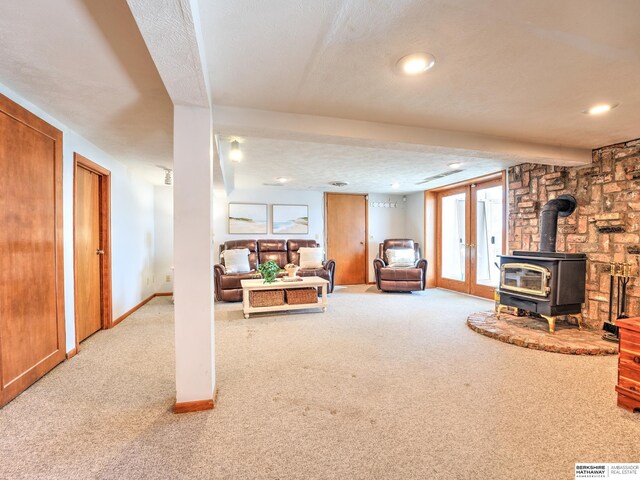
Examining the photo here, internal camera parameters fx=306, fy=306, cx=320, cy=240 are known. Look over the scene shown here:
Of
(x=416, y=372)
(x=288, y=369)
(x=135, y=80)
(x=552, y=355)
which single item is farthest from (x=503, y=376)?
(x=135, y=80)

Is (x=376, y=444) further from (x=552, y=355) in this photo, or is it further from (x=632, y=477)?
(x=552, y=355)

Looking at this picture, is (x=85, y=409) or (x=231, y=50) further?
(x=85, y=409)

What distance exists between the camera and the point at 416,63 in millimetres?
1703

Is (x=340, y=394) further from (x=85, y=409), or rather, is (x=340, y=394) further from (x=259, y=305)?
(x=259, y=305)

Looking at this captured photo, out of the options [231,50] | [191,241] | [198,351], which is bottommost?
[198,351]

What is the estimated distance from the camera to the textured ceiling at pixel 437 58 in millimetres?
1318

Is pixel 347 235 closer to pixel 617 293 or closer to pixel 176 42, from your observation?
pixel 617 293

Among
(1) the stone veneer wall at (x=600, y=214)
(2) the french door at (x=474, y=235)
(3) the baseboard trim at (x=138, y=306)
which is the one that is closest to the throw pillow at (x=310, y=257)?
(3) the baseboard trim at (x=138, y=306)

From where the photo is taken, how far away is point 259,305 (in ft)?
13.7

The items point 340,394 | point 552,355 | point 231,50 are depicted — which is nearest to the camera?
point 231,50

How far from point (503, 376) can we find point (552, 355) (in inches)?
32.4

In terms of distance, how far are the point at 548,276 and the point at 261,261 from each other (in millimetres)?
4545

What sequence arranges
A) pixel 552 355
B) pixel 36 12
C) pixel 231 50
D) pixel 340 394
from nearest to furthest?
pixel 36 12 < pixel 231 50 < pixel 340 394 < pixel 552 355

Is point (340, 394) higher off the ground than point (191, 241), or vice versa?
point (191, 241)
